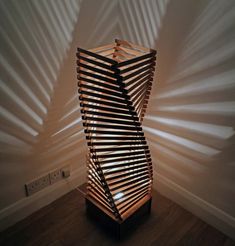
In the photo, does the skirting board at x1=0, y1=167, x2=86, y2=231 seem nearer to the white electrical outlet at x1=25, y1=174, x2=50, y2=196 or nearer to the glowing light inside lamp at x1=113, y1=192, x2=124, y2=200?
the white electrical outlet at x1=25, y1=174, x2=50, y2=196

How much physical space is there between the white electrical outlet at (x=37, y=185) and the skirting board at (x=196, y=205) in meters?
0.94

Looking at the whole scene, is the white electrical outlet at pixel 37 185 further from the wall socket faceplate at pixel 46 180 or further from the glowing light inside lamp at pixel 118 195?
the glowing light inside lamp at pixel 118 195

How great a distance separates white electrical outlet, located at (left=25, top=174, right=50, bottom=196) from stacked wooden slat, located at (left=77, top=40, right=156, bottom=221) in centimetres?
40

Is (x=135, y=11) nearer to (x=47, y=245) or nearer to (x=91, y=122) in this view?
(x=91, y=122)

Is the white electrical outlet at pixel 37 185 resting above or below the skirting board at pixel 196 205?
above

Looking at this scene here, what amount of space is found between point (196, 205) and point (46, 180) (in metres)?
1.22

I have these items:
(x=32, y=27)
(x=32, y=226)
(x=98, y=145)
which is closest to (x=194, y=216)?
(x=98, y=145)

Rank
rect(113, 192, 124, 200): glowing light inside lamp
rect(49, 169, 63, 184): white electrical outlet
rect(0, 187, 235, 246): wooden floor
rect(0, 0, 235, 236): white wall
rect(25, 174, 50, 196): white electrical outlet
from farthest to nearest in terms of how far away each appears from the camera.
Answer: rect(49, 169, 63, 184): white electrical outlet, rect(25, 174, 50, 196): white electrical outlet, rect(0, 187, 235, 246): wooden floor, rect(113, 192, 124, 200): glowing light inside lamp, rect(0, 0, 235, 236): white wall

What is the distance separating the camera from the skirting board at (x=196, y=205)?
188 centimetres

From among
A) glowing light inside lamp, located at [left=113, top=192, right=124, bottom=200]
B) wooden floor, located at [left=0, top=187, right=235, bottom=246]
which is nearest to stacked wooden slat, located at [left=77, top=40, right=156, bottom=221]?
glowing light inside lamp, located at [left=113, top=192, right=124, bottom=200]

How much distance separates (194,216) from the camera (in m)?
2.06

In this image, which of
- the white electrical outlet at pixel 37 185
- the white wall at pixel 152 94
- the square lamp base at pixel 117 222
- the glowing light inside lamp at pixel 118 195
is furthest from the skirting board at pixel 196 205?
the white electrical outlet at pixel 37 185

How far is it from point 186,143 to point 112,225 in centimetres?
81

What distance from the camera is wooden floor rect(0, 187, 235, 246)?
1842 mm
